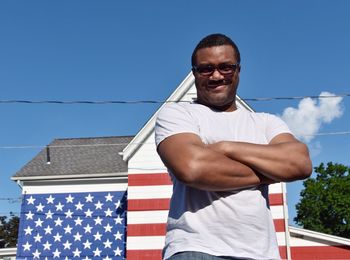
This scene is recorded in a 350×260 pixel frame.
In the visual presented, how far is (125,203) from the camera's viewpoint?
1507 centimetres

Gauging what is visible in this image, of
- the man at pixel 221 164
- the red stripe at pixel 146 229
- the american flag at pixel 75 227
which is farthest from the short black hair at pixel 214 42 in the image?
the american flag at pixel 75 227

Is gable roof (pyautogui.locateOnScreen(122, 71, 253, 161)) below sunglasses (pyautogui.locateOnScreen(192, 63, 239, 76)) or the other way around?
the other way around

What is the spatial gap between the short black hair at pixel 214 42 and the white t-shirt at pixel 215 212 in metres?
0.32

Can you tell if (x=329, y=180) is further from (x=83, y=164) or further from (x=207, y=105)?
(x=207, y=105)

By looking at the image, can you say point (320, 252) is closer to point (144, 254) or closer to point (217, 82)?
point (144, 254)

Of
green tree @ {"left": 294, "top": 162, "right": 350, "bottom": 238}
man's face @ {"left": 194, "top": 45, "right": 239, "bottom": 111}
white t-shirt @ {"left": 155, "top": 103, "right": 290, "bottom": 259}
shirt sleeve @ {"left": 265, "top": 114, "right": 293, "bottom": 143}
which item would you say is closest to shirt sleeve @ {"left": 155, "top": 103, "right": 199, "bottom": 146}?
white t-shirt @ {"left": 155, "top": 103, "right": 290, "bottom": 259}

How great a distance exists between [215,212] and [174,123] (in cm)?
52

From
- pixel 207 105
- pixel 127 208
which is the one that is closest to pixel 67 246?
pixel 127 208

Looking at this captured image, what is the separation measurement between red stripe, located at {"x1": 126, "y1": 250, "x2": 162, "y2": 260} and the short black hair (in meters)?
11.6

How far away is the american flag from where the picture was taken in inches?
577

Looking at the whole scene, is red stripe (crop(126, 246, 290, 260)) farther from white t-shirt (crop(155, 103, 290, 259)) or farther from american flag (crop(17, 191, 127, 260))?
white t-shirt (crop(155, 103, 290, 259))

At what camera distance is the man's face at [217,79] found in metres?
2.38

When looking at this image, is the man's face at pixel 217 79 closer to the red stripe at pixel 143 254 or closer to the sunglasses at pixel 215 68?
the sunglasses at pixel 215 68

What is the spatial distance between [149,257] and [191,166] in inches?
468
